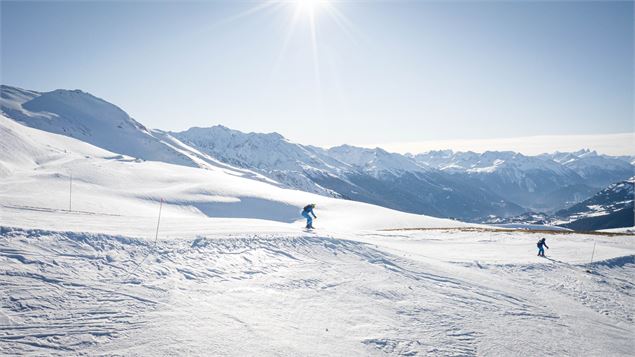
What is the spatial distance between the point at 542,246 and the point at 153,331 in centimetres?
2715

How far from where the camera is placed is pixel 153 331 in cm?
885

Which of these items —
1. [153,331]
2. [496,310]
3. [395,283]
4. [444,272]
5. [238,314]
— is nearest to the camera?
[153,331]

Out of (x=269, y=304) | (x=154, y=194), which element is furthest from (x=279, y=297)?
(x=154, y=194)

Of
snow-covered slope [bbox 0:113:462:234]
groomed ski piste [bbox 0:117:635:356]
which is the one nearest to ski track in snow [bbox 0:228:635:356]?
groomed ski piste [bbox 0:117:635:356]

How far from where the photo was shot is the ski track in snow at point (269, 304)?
8.84 meters

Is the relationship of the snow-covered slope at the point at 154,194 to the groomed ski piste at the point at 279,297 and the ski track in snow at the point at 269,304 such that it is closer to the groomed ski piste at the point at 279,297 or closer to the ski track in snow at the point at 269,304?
the groomed ski piste at the point at 279,297

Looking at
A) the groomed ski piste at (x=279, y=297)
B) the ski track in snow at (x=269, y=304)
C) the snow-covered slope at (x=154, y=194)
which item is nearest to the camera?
the ski track in snow at (x=269, y=304)

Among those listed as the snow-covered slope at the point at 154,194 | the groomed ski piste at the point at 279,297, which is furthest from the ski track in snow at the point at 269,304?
the snow-covered slope at the point at 154,194

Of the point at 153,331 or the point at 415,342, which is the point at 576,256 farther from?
the point at 153,331

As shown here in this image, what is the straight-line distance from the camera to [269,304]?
1145cm

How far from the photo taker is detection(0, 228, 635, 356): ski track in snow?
8.84m

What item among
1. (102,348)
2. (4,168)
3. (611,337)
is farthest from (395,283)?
(4,168)

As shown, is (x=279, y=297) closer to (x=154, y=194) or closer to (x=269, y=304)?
(x=269, y=304)

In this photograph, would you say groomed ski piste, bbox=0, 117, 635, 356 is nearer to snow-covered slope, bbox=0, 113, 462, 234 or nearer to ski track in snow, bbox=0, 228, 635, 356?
ski track in snow, bbox=0, 228, 635, 356
